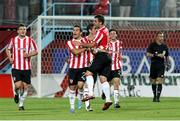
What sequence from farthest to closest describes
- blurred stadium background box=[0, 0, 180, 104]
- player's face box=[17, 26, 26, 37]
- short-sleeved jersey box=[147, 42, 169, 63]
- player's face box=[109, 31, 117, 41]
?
blurred stadium background box=[0, 0, 180, 104], short-sleeved jersey box=[147, 42, 169, 63], player's face box=[109, 31, 117, 41], player's face box=[17, 26, 26, 37]

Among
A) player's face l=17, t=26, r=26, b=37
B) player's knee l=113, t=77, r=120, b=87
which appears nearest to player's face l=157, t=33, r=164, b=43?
player's knee l=113, t=77, r=120, b=87

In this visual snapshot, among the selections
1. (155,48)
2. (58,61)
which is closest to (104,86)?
(155,48)

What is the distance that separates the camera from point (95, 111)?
18594mm

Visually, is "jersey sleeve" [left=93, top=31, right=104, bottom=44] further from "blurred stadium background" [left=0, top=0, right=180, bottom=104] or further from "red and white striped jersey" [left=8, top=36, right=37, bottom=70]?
"blurred stadium background" [left=0, top=0, right=180, bottom=104]

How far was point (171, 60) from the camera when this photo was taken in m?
26.2

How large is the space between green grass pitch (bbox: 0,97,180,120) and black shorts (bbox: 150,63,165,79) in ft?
2.30

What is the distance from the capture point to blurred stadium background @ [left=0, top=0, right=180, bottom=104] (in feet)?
83.4

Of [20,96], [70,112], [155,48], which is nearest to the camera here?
[70,112]

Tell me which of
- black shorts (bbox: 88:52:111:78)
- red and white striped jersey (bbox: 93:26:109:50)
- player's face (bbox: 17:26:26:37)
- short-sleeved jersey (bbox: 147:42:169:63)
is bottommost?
black shorts (bbox: 88:52:111:78)

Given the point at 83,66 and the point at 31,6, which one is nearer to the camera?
the point at 83,66

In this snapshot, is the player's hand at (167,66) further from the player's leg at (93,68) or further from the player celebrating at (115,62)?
the player's leg at (93,68)

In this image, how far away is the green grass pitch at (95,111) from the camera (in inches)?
666

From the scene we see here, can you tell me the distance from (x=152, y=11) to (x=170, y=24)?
5.38 ft

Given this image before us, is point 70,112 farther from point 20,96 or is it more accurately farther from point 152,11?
point 152,11
